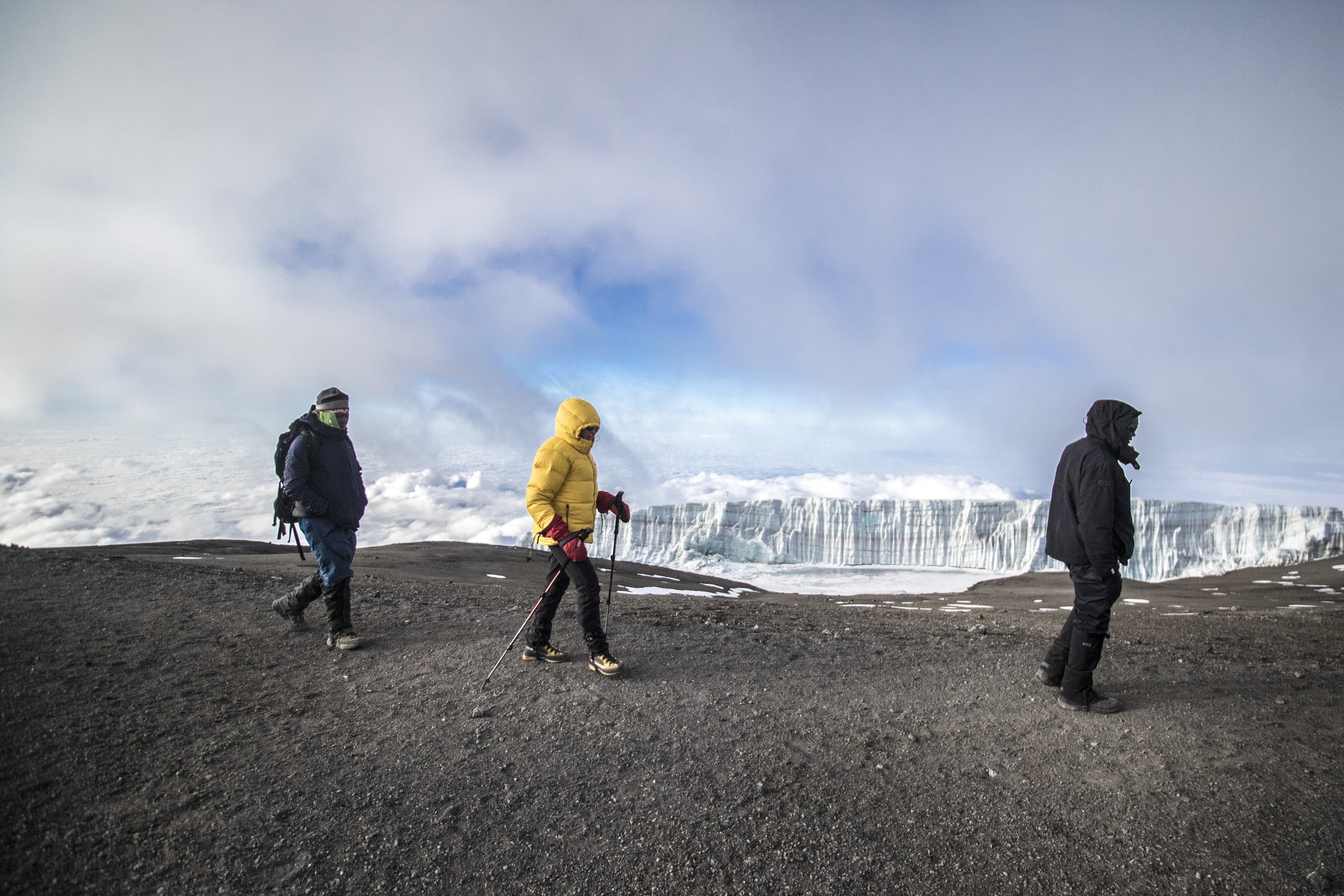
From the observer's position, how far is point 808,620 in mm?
10227

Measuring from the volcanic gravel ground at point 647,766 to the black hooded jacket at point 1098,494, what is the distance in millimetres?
1309

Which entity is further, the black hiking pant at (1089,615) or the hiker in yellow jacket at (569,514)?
the hiker in yellow jacket at (569,514)

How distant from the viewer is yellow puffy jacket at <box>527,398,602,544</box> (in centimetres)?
552

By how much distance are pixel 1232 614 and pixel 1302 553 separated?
1231 inches

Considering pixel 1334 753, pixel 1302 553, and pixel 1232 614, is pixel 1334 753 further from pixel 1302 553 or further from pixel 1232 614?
pixel 1302 553

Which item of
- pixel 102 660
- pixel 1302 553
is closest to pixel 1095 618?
pixel 102 660

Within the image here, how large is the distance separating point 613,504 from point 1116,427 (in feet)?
14.3

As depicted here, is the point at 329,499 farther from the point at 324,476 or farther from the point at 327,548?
the point at 327,548

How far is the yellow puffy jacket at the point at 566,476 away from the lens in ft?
18.1

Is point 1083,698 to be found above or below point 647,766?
above

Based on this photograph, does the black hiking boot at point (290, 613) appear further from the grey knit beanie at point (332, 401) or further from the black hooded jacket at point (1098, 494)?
the black hooded jacket at point (1098, 494)

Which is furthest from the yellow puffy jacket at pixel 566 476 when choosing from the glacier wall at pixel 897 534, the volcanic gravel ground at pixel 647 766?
the glacier wall at pixel 897 534

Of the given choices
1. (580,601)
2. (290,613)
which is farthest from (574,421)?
(290,613)

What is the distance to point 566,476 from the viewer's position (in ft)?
18.7
